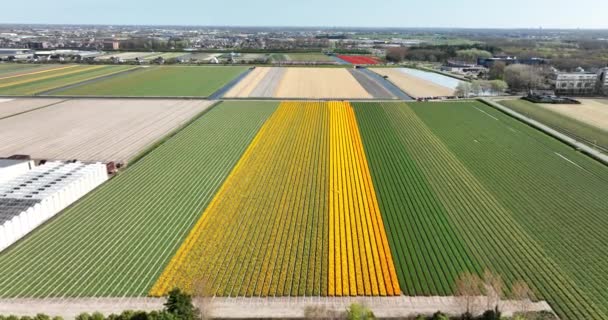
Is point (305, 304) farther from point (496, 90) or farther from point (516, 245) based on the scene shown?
point (496, 90)

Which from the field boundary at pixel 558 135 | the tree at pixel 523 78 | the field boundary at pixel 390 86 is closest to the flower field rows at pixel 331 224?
the field boundary at pixel 558 135

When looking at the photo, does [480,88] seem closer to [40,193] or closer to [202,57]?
[40,193]

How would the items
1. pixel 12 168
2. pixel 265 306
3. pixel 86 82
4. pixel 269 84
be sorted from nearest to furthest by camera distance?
pixel 265 306 < pixel 12 168 < pixel 86 82 < pixel 269 84

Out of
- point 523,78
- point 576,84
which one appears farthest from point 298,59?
point 576,84

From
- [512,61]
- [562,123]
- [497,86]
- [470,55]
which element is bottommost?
[562,123]

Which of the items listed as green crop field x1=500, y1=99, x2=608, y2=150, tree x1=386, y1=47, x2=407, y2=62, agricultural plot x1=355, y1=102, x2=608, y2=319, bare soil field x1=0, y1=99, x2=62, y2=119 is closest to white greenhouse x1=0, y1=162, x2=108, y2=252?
agricultural plot x1=355, y1=102, x2=608, y2=319

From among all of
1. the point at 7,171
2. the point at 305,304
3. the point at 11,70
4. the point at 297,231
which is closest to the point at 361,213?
the point at 297,231

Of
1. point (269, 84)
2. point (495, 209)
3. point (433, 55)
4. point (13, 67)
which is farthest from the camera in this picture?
point (433, 55)
